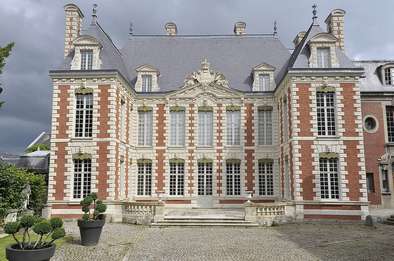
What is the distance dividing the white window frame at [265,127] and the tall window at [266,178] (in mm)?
Result: 1205

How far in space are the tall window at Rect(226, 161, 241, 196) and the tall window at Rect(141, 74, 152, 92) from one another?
241 inches

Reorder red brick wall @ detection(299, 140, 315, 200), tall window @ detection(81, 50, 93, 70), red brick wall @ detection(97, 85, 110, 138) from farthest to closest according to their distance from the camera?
tall window @ detection(81, 50, 93, 70) < red brick wall @ detection(97, 85, 110, 138) < red brick wall @ detection(299, 140, 315, 200)

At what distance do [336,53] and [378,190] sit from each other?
8.68 metres

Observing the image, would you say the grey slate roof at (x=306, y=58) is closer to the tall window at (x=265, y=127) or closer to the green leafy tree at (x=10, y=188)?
the tall window at (x=265, y=127)

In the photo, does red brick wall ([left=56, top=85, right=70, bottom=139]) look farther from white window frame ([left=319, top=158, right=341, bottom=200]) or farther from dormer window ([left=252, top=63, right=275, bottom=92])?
white window frame ([left=319, top=158, right=341, bottom=200])

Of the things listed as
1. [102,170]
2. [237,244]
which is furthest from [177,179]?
[237,244]

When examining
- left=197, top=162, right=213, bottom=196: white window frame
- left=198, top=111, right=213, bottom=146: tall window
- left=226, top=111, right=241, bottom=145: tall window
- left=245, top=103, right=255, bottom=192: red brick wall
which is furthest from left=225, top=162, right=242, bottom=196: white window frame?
left=198, top=111, right=213, bottom=146: tall window

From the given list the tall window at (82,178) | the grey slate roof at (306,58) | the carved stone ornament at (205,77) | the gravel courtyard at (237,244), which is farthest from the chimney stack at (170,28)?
the gravel courtyard at (237,244)

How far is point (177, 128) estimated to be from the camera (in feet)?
64.2

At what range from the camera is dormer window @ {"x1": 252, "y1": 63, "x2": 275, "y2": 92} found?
1948cm

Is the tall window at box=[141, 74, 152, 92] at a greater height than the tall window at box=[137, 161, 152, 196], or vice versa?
the tall window at box=[141, 74, 152, 92]

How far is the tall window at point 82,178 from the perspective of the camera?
15.8m

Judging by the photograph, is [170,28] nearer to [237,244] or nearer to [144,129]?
[144,129]

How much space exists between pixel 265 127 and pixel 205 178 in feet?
14.2
